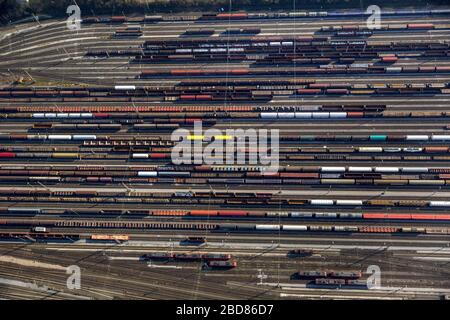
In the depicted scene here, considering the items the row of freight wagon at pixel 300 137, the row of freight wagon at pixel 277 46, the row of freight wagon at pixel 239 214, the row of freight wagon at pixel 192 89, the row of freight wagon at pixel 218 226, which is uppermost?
the row of freight wagon at pixel 277 46

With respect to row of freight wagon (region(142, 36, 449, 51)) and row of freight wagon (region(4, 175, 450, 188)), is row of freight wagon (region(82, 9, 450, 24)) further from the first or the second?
row of freight wagon (region(4, 175, 450, 188))

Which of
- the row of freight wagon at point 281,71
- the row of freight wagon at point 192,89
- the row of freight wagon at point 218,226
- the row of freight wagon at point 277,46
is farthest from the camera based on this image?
the row of freight wagon at point 277,46

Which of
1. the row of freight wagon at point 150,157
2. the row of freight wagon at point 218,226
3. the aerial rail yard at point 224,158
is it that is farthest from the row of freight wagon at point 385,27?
the row of freight wagon at point 218,226

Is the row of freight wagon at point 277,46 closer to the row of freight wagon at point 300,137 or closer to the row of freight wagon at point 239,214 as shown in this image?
the row of freight wagon at point 300,137

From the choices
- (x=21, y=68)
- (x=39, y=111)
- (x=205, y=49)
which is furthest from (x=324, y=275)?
(x=21, y=68)

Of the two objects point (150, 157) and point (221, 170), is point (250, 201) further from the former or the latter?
point (150, 157)

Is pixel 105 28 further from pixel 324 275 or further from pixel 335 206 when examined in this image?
pixel 324 275
